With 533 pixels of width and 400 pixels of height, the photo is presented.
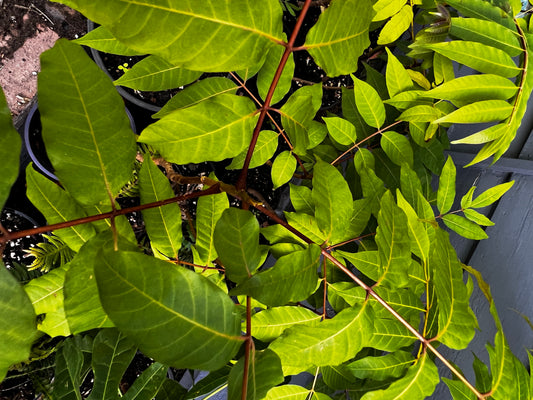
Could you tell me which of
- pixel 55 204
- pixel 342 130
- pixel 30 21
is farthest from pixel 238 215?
pixel 30 21

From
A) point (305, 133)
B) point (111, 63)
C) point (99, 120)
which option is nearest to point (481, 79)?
point (305, 133)

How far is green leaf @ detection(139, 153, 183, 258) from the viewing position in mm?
583

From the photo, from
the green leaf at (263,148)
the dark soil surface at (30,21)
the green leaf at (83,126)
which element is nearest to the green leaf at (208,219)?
the green leaf at (263,148)

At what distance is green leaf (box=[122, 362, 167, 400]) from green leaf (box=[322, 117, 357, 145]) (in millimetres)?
544

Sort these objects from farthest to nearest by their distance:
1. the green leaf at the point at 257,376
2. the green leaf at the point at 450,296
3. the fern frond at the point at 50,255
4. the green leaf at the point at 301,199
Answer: the fern frond at the point at 50,255
the green leaf at the point at 301,199
the green leaf at the point at 450,296
the green leaf at the point at 257,376

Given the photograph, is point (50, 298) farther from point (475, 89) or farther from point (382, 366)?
point (475, 89)

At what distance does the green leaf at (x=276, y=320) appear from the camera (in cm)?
64

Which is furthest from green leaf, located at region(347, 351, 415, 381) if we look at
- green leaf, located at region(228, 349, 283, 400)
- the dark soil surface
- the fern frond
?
the dark soil surface

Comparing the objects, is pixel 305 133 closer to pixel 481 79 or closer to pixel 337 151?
pixel 481 79

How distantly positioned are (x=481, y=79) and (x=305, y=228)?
0.37 meters

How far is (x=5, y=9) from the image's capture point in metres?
1.36

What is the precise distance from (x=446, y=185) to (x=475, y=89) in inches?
10.1

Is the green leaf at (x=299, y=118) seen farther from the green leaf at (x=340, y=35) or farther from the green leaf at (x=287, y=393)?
the green leaf at (x=287, y=393)

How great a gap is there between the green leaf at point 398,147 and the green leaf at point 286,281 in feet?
1.35
